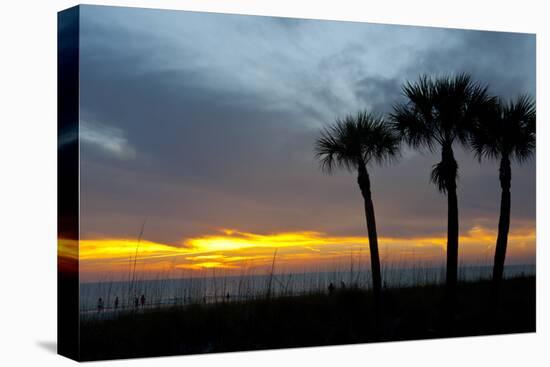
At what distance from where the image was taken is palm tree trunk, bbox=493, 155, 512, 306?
14789mm

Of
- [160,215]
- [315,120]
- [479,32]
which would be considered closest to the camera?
[160,215]

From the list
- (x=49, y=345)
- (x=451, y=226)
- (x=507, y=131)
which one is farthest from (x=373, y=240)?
(x=49, y=345)

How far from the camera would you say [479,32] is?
14.6 meters

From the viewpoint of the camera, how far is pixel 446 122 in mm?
14469

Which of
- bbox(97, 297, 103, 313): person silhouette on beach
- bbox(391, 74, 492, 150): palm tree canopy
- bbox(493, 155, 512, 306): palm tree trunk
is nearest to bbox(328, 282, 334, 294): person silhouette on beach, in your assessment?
bbox(391, 74, 492, 150): palm tree canopy

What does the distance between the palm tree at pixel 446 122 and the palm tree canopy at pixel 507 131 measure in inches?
6.3

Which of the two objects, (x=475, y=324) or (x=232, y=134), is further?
(x=475, y=324)

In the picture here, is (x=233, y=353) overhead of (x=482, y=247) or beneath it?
beneath

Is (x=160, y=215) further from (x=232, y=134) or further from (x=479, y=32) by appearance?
(x=479, y=32)

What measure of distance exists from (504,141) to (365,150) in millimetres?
1963

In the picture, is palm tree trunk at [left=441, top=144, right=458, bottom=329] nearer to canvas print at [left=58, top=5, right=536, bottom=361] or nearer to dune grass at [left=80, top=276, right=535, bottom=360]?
canvas print at [left=58, top=5, right=536, bottom=361]

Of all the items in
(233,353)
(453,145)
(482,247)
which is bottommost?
(233,353)

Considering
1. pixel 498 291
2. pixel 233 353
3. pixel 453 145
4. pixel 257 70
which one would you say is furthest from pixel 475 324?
pixel 257 70

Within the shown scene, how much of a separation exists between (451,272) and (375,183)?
5.10 feet
